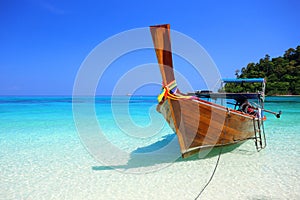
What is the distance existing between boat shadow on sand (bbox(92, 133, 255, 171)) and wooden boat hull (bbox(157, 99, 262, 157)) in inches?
14.8

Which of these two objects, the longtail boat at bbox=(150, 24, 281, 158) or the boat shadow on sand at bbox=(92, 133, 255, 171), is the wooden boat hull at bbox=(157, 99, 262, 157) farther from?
the boat shadow on sand at bbox=(92, 133, 255, 171)

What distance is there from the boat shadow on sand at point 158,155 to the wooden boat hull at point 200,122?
38 centimetres

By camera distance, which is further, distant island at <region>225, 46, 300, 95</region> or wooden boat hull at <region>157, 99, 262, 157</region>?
distant island at <region>225, 46, 300, 95</region>

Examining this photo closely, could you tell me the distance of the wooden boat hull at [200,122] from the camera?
4.24 m

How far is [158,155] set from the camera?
18.7 ft

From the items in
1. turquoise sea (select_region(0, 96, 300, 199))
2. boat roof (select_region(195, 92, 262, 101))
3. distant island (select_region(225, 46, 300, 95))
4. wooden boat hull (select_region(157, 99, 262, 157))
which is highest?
distant island (select_region(225, 46, 300, 95))

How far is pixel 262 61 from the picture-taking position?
56094 mm

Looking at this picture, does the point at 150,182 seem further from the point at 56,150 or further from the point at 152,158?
the point at 56,150

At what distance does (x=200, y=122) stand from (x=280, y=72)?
55565mm

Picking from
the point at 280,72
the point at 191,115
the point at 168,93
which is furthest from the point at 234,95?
the point at 280,72

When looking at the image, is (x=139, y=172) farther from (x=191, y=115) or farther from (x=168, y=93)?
(x=168, y=93)

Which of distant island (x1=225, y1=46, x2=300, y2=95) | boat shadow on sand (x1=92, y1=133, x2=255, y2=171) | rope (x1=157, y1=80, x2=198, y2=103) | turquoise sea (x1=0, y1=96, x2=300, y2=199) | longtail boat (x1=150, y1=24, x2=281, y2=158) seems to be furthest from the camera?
distant island (x1=225, y1=46, x2=300, y2=95)

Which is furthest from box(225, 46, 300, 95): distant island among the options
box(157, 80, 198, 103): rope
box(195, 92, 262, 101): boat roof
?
box(157, 80, 198, 103): rope

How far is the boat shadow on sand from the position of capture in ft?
16.0
